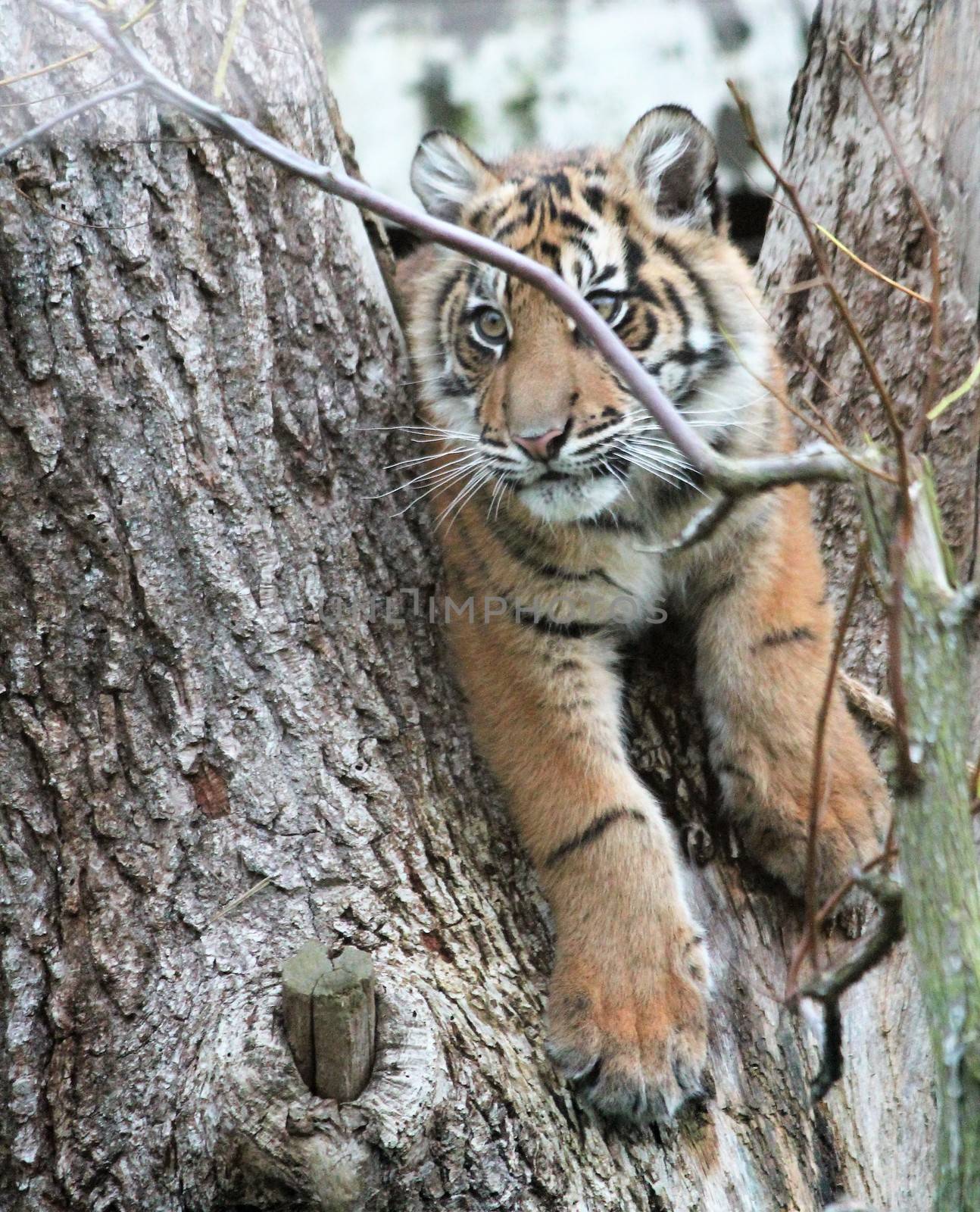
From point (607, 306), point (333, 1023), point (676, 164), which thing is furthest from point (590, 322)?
point (676, 164)

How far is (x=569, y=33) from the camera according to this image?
5398 millimetres

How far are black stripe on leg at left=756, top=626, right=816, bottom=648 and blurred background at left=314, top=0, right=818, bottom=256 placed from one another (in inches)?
123

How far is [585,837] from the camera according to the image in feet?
8.23

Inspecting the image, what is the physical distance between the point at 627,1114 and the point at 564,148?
7.98ft

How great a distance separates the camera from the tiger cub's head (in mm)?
2562

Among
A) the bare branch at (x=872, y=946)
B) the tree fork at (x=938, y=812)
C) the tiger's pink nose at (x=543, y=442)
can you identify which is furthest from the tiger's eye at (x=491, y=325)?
the bare branch at (x=872, y=946)

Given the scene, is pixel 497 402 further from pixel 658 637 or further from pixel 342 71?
pixel 342 71

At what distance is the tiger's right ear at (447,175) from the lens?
2.99 meters

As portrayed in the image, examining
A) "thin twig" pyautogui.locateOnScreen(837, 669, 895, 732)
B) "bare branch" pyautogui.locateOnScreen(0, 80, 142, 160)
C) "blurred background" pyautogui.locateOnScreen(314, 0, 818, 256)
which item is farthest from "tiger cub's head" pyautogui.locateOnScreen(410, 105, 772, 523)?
"blurred background" pyautogui.locateOnScreen(314, 0, 818, 256)

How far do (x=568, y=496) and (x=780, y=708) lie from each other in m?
0.68

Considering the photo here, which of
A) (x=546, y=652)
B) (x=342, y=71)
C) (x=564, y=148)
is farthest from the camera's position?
(x=342, y=71)

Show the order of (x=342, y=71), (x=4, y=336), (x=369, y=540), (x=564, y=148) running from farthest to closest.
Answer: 1. (x=342, y=71)
2. (x=564, y=148)
3. (x=369, y=540)
4. (x=4, y=336)

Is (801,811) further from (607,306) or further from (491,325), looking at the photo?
(491,325)

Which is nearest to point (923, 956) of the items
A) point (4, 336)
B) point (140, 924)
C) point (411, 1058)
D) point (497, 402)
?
point (411, 1058)
